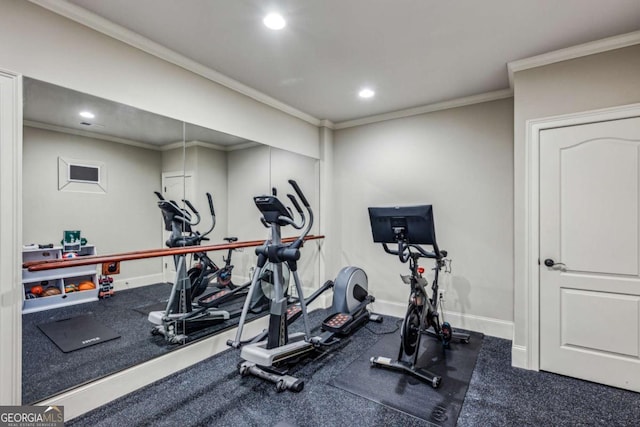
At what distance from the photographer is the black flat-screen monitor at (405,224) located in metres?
2.69

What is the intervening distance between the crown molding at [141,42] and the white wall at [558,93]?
2.61 m

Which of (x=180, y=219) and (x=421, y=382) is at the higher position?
(x=180, y=219)

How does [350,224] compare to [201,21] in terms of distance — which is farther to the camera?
[350,224]

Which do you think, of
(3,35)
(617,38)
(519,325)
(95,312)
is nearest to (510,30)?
(617,38)

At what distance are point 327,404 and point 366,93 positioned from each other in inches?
120

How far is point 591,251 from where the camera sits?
2549 mm

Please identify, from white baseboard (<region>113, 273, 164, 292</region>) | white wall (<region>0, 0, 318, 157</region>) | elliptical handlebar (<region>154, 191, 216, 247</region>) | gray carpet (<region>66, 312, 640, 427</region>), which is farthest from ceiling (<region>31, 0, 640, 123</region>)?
gray carpet (<region>66, 312, 640, 427</region>)

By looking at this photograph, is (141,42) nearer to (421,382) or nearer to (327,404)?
(327,404)

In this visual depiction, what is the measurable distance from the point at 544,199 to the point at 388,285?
6.99 ft

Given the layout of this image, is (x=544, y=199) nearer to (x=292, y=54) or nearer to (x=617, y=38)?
(x=617, y=38)

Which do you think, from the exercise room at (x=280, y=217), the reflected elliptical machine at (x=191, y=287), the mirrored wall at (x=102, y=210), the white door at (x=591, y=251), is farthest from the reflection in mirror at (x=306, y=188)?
the white door at (x=591, y=251)

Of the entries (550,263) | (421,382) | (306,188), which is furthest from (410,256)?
(306,188)

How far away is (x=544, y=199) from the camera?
2.70 meters

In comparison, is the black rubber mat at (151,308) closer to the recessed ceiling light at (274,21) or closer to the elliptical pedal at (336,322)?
the elliptical pedal at (336,322)
